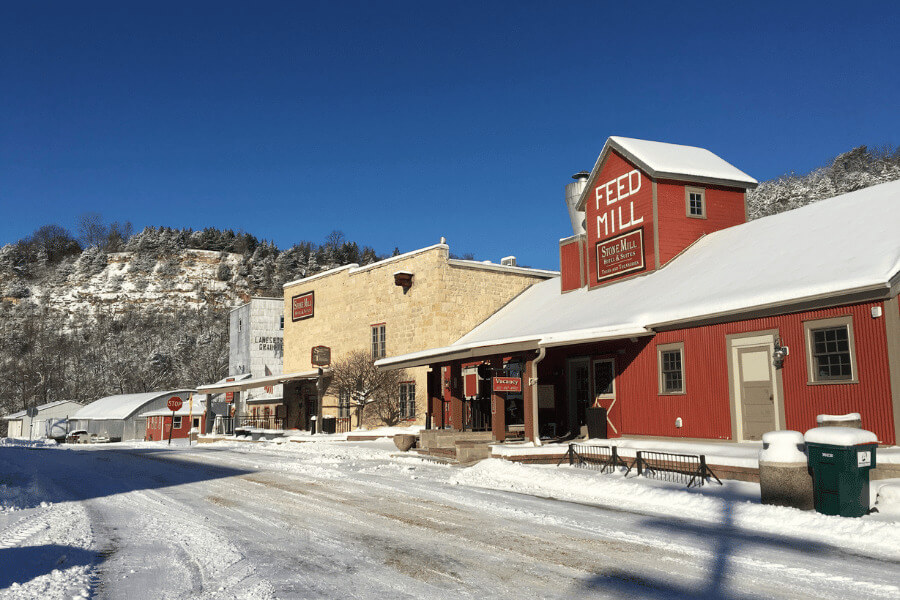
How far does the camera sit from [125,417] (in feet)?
189

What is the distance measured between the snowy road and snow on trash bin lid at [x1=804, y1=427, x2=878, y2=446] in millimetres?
1447

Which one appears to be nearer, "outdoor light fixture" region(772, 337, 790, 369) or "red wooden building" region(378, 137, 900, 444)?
"red wooden building" region(378, 137, 900, 444)

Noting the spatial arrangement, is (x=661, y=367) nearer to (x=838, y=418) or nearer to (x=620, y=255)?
(x=620, y=255)

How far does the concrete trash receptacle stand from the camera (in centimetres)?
1002

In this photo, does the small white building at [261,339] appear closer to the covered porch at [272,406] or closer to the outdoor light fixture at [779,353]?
the covered porch at [272,406]

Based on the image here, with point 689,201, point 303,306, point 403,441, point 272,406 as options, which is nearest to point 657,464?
point 403,441

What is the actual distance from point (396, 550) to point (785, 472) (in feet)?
19.3

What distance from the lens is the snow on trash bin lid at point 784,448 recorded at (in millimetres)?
10180

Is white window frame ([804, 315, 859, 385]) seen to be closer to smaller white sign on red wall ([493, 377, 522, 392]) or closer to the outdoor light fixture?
the outdoor light fixture

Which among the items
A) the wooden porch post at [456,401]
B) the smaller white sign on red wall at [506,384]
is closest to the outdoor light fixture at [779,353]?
the smaller white sign on red wall at [506,384]

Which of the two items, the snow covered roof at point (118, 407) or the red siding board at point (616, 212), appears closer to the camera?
the red siding board at point (616, 212)

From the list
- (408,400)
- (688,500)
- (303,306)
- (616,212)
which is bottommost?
(688,500)

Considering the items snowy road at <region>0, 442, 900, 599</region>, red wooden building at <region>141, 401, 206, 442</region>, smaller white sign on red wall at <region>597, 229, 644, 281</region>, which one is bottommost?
red wooden building at <region>141, 401, 206, 442</region>

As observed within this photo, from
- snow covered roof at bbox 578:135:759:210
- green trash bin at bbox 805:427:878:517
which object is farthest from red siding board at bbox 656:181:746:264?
green trash bin at bbox 805:427:878:517
